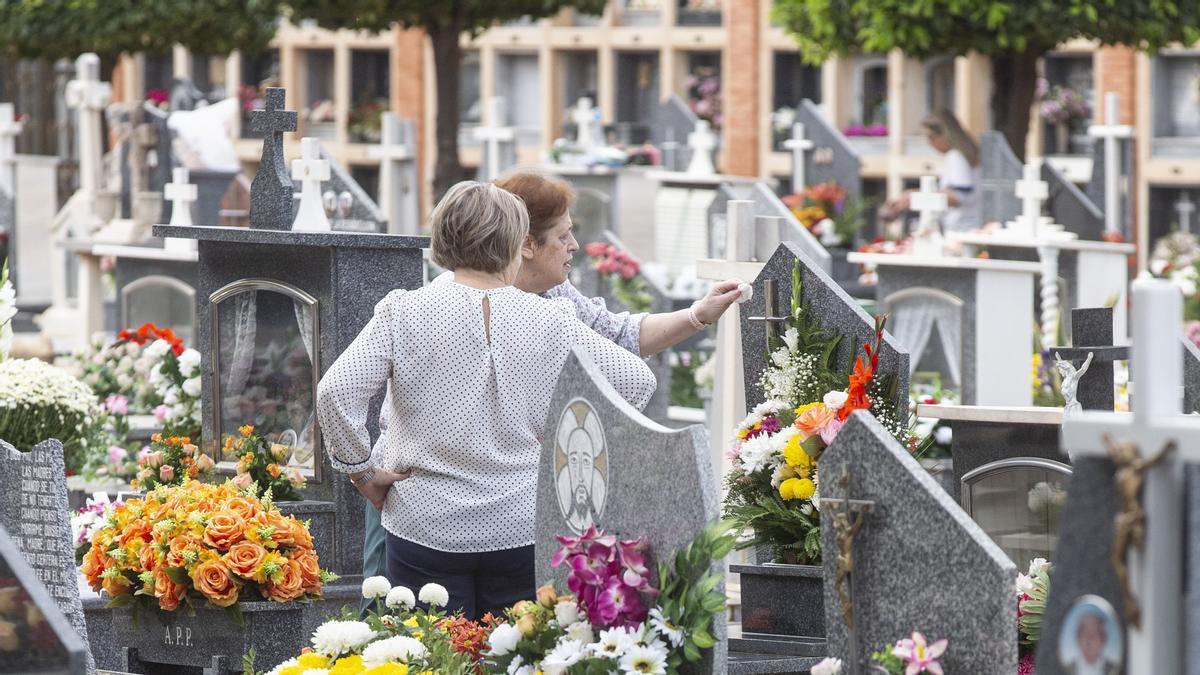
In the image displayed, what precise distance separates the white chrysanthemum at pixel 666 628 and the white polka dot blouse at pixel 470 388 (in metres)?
0.75

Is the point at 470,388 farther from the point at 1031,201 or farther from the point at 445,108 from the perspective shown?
the point at 445,108

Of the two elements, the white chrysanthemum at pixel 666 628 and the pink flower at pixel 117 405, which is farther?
the pink flower at pixel 117 405

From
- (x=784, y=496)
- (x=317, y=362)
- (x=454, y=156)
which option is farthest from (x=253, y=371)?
(x=454, y=156)

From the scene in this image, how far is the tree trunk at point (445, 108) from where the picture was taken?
16672 millimetres

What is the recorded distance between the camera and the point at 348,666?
434 cm

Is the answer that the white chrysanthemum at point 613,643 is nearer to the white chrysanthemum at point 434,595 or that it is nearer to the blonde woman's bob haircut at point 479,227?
the white chrysanthemum at point 434,595

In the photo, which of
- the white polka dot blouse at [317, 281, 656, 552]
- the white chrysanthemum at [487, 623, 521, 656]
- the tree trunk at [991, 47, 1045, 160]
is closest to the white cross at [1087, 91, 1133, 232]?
the tree trunk at [991, 47, 1045, 160]

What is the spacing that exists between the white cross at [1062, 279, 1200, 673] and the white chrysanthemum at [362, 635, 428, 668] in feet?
5.56

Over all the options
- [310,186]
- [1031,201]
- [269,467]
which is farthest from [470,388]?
[1031,201]

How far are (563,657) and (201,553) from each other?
134 cm

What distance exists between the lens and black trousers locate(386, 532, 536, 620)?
475 centimetres

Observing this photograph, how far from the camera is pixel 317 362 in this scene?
6.13 meters

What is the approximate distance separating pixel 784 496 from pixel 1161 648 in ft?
6.64

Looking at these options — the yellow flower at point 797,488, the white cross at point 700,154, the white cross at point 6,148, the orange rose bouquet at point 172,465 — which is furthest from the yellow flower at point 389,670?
the white cross at point 6,148
